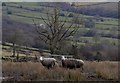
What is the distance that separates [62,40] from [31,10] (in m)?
13.5

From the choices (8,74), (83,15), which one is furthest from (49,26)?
(8,74)

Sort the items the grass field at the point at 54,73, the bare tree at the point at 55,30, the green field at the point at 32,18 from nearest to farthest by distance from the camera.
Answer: the grass field at the point at 54,73 → the bare tree at the point at 55,30 → the green field at the point at 32,18

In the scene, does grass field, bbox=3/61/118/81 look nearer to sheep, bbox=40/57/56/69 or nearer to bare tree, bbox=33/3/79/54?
sheep, bbox=40/57/56/69

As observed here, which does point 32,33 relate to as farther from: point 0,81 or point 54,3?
point 0,81

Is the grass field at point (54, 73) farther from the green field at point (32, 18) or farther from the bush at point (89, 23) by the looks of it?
the bush at point (89, 23)

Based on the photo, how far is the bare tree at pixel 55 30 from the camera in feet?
78.4

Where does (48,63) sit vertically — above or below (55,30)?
below

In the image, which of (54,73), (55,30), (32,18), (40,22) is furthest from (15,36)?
(54,73)

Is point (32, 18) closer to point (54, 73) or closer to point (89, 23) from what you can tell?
point (89, 23)

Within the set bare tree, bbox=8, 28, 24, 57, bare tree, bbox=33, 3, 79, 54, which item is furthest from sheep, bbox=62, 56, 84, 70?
bare tree, bbox=8, 28, 24, 57

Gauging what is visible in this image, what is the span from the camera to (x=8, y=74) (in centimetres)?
1279

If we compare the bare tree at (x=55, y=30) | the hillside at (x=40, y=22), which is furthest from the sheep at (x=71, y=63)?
the hillside at (x=40, y=22)

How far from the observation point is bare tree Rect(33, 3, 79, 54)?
23.9 metres

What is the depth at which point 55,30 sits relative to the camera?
78.2 feet
